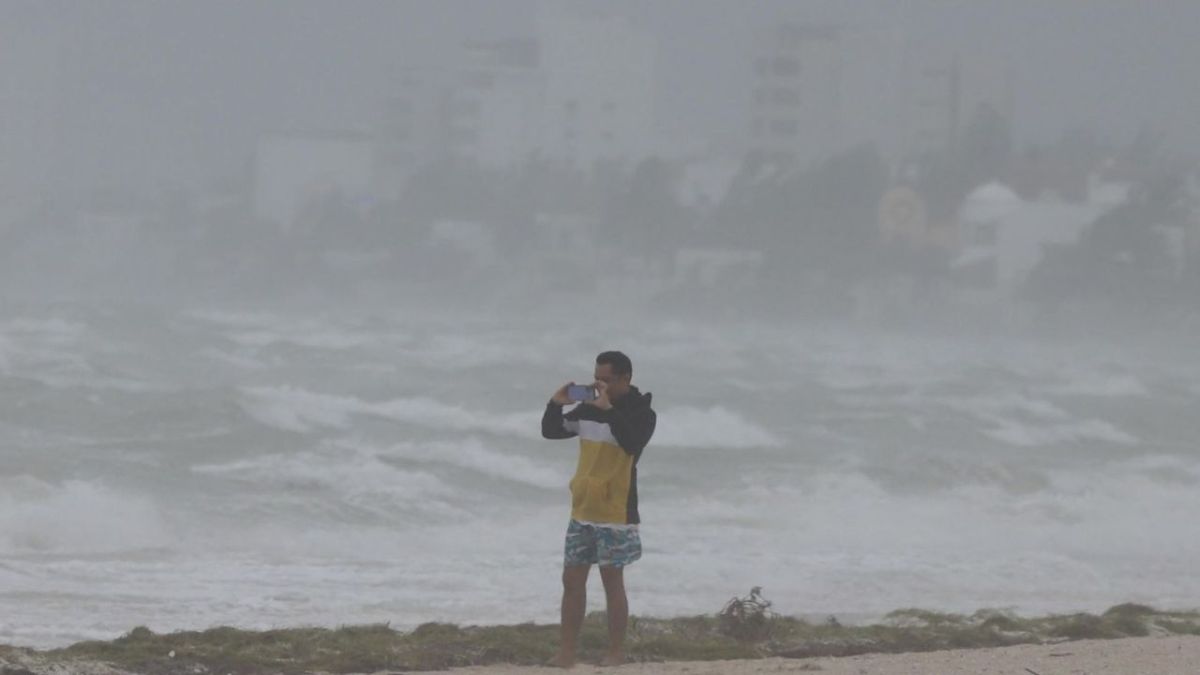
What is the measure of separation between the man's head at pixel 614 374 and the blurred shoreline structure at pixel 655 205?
6256cm

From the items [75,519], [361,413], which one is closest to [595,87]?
[361,413]

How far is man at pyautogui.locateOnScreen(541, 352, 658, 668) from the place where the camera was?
20.0 feet

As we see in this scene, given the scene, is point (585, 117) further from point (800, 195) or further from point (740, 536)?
point (740, 536)

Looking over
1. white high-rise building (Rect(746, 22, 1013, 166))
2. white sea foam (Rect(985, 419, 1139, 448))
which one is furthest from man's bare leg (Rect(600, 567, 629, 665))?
white high-rise building (Rect(746, 22, 1013, 166))

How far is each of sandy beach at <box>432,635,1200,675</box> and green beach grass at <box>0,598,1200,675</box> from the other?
1.07ft

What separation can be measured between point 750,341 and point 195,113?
40.8 metres

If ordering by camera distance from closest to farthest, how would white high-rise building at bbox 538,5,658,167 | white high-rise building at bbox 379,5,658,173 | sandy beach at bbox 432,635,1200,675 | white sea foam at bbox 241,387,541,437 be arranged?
sandy beach at bbox 432,635,1200,675 → white sea foam at bbox 241,387,541,437 → white high-rise building at bbox 538,5,658,167 → white high-rise building at bbox 379,5,658,173

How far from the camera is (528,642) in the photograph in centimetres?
744

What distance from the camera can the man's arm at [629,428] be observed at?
240 inches

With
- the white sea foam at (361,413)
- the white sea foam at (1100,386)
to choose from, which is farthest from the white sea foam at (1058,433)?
the white sea foam at (1100,386)

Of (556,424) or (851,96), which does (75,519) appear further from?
(851,96)

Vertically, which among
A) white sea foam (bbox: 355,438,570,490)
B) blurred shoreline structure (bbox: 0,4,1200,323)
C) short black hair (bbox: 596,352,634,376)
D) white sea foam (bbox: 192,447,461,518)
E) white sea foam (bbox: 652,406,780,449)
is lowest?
short black hair (bbox: 596,352,634,376)

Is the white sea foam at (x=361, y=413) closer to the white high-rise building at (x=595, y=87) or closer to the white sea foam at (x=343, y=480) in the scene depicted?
the white sea foam at (x=343, y=480)

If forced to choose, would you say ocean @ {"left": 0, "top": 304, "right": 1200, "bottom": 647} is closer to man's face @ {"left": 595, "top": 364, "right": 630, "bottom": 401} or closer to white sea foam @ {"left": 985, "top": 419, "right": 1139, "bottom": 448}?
white sea foam @ {"left": 985, "top": 419, "right": 1139, "bottom": 448}
